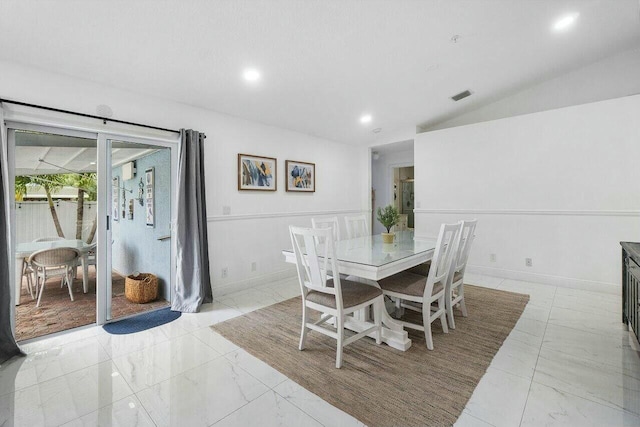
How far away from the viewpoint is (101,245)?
8.96ft

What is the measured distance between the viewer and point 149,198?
3.24 meters

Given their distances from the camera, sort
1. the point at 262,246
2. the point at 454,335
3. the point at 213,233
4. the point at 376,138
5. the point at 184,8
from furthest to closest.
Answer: the point at 376,138 < the point at 262,246 < the point at 213,233 < the point at 454,335 < the point at 184,8

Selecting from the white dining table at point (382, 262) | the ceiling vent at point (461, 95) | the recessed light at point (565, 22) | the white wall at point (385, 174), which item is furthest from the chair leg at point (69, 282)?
the white wall at point (385, 174)

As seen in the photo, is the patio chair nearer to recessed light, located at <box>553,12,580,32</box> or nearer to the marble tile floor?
the marble tile floor

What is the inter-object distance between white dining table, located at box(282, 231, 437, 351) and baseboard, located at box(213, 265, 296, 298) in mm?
1549

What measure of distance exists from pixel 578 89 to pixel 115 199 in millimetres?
5977

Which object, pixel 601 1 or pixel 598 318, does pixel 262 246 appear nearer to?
pixel 598 318

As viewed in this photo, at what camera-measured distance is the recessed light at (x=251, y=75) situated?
2.84m

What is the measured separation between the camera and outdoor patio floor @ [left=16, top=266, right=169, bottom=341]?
250 cm

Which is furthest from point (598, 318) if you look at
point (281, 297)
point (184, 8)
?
point (184, 8)

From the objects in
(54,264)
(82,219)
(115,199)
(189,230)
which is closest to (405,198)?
(189,230)

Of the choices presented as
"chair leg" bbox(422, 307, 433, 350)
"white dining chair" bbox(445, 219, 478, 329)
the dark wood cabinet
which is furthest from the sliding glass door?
the dark wood cabinet

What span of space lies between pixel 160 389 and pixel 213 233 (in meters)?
1.96

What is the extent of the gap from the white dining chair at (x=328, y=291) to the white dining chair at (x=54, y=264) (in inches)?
89.2
